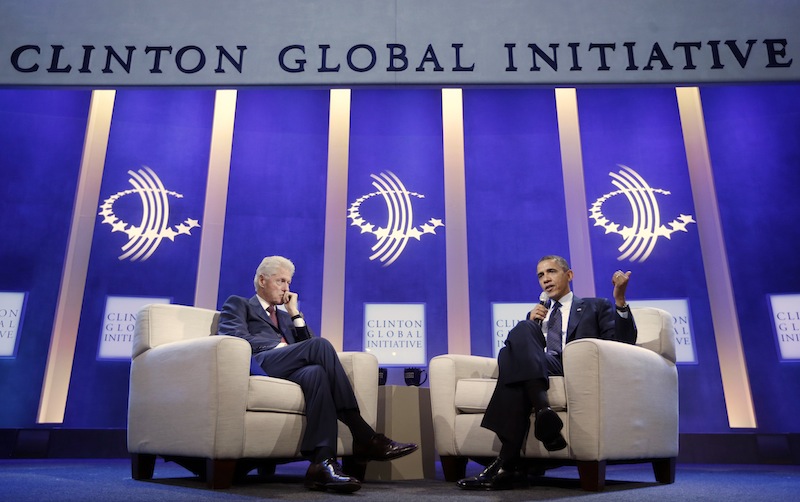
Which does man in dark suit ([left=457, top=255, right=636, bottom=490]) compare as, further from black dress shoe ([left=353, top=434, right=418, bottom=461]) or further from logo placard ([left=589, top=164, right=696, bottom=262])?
logo placard ([left=589, top=164, right=696, bottom=262])

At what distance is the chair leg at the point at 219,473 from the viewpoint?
2129 mm

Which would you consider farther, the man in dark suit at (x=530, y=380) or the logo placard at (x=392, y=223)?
the logo placard at (x=392, y=223)

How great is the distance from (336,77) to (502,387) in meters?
1.61

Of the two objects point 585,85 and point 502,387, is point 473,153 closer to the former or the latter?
point 585,85

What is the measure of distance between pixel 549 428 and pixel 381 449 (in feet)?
2.21

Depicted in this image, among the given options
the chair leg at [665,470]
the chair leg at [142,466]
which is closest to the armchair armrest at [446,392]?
the chair leg at [665,470]

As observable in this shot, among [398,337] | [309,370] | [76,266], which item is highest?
[76,266]

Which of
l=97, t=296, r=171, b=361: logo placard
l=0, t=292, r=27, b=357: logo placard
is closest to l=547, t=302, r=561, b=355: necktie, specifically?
l=97, t=296, r=171, b=361: logo placard

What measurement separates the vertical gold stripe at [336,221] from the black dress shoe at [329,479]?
283 centimetres

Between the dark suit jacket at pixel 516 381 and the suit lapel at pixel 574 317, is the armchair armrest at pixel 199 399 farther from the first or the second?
the suit lapel at pixel 574 317

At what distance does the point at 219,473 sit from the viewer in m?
2.14

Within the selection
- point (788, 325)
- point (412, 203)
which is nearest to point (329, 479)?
point (412, 203)

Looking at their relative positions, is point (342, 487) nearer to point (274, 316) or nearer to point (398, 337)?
point (274, 316)

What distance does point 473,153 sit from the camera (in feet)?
17.8
